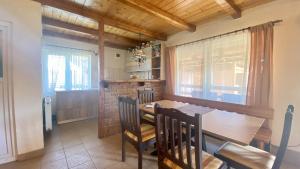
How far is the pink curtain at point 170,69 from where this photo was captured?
11.9ft

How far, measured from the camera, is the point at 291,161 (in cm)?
207

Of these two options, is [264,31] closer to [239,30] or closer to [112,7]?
[239,30]

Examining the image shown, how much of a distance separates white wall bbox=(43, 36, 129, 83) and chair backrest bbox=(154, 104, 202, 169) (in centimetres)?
384

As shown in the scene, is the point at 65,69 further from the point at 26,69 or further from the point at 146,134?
the point at 146,134

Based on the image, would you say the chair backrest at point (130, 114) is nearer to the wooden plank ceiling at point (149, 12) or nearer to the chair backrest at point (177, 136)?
the chair backrest at point (177, 136)

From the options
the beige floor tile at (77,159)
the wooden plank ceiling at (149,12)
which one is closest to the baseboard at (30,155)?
the beige floor tile at (77,159)

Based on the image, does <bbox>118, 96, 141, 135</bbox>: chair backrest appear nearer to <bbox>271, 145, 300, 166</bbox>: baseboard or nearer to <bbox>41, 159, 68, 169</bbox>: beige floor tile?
<bbox>41, 159, 68, 169</bbox>: beige floor tile

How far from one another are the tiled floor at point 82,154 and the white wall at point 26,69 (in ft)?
0.85

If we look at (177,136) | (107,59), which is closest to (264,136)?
(177,136)

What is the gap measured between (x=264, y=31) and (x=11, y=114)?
3.85 meters

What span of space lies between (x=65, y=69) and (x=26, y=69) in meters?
2.20

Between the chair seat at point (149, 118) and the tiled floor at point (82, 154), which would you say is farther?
the chair seat at point (149, 118)

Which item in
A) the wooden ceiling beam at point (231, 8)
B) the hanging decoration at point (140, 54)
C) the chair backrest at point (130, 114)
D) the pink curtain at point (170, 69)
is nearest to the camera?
the chair backrest at point (130, 114)

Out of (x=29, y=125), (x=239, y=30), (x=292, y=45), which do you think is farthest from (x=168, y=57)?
(x=29, y=125)
